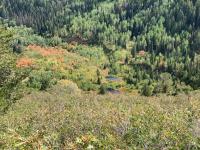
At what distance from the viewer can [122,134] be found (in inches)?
1793

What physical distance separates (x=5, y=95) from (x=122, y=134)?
11.9 m

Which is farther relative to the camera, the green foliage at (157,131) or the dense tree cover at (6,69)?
the dense tree cover at (6,69)

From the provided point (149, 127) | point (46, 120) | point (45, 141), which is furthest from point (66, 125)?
point (45, 141)

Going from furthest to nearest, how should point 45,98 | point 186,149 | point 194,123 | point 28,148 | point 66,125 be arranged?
1. point 45,98
2. point 66,125
3. point 194,123
4. point 186,149
5. point 28,148

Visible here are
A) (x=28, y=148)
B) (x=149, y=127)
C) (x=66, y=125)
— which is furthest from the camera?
(x=66, y=125)

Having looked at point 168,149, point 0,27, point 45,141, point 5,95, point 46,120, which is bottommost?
point 46,120

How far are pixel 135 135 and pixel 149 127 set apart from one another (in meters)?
1.43

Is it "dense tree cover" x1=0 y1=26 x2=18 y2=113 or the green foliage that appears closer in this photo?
the green foliage

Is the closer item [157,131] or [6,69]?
[157,131]

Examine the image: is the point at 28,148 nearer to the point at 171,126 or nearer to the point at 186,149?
the point at 186,149

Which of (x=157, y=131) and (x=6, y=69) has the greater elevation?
(x=6, y=69)

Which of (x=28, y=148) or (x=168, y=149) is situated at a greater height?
(x=28, y=148)

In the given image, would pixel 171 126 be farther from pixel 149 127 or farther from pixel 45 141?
pixel 45 141

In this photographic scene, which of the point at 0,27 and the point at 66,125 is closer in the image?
the point at 0,27
